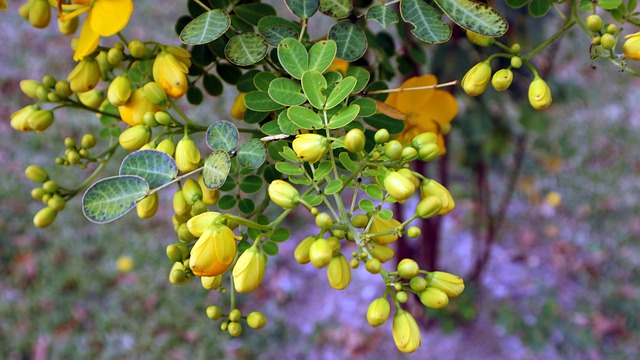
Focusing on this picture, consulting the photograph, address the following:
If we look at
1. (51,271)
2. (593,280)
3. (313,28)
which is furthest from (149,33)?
(593,280)

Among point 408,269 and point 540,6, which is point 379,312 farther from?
point 540,6

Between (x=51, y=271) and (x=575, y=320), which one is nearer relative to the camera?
(x=575, y=320)

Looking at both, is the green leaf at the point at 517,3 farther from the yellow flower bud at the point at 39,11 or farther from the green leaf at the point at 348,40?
the yellow flower bud at the point at 39,11

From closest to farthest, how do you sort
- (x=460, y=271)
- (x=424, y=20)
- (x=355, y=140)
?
(x=355, y=140), (x=424, y=20), (x=460, y=271)

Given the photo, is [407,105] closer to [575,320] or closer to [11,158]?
[575,320]

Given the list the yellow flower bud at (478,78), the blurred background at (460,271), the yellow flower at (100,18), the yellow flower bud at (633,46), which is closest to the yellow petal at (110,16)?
the yellow flower at (100,18)

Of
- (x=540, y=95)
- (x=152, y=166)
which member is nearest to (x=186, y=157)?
(x=152, y=166)
